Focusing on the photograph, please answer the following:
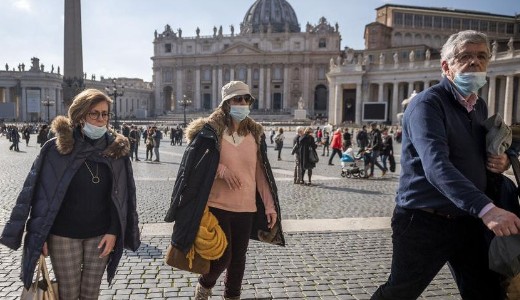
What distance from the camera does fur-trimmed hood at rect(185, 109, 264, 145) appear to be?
3.24 meters

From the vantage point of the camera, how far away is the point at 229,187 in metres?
3.27

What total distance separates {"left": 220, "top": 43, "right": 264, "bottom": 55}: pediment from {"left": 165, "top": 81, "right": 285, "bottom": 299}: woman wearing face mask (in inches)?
3138

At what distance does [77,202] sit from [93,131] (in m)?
0.46

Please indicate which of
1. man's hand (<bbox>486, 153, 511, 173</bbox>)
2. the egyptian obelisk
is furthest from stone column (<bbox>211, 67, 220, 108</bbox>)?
man's hand (<bbox>486, 153, 511, 173</bbox>)

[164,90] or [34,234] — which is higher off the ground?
[164,90]

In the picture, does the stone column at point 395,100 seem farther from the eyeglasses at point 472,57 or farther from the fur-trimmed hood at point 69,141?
the fur-trimmed hood at point 69,141

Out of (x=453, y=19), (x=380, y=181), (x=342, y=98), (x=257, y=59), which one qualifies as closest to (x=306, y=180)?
(x=380, y=181)

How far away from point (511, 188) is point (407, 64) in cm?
4830

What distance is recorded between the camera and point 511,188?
2.56 meters

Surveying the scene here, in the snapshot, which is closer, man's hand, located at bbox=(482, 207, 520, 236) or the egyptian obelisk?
man's hand, located at bbox=(482, 207, 520, 236)

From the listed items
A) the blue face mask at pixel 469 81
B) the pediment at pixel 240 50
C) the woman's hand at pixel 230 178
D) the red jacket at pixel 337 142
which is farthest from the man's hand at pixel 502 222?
the pediment at pixel 240 50

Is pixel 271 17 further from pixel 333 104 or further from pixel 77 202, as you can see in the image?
pixel 77 202

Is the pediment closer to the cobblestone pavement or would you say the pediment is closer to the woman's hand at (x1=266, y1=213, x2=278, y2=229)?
the cobblestone pavement

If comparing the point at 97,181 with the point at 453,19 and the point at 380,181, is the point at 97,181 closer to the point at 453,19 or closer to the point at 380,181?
the point at 380,181
